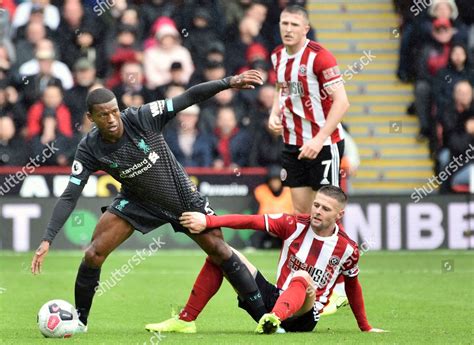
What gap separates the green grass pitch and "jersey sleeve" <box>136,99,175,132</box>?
143 centimetres

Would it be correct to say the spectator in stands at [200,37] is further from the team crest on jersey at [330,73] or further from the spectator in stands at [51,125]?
the team crest on jersey at [330,73]

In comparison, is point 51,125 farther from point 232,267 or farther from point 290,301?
point 290,301

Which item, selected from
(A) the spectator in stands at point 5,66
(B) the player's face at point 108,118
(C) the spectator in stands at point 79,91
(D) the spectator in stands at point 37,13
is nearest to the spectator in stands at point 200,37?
(C) the spectator in stands at point 79,91

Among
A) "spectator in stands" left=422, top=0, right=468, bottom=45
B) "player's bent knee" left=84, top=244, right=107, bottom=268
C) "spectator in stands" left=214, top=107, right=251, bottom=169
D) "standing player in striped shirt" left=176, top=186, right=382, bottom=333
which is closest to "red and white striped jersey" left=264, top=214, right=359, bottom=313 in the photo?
"standing player in striped shirt" left=176, top=186, right=382, bottom=333

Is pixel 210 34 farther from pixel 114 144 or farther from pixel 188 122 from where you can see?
pixel 114 144

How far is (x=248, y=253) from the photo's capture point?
1528cm

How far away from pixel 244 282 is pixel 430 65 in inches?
413

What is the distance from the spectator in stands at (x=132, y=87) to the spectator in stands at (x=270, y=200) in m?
2.34

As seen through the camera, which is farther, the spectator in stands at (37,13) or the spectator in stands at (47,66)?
the spectator in stands at (37,13)

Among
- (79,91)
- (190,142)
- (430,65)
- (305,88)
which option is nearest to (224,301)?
(305,88)

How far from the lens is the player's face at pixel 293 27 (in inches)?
365

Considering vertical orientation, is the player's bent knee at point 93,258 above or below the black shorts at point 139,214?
below

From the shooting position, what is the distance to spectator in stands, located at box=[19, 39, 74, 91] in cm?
1661

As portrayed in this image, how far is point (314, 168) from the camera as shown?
952 centimetres
